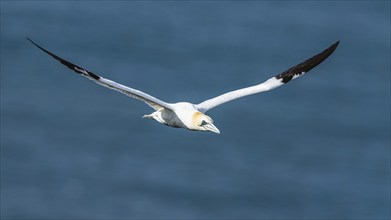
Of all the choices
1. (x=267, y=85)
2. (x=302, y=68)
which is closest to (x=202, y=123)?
(x=267, y=85)

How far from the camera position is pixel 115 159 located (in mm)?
43875

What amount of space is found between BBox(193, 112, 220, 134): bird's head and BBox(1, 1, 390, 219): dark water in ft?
41.7

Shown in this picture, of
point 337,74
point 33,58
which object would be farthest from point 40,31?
point 337,74

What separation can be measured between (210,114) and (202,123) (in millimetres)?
14724

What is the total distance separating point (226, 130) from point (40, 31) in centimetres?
1078

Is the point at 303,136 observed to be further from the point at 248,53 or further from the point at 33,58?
the point at 33,58

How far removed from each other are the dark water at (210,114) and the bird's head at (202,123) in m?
12.7

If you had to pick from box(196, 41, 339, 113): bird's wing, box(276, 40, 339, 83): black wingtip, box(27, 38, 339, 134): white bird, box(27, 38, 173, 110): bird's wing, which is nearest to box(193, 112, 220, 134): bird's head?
box(27, 38, 339, 134): white bird

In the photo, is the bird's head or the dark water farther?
the dark water

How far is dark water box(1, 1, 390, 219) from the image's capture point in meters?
42.2

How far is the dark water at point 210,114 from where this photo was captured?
139ft

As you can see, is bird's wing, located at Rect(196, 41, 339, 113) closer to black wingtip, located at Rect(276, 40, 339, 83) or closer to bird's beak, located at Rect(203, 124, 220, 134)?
black wingtip, located at Rect(276, 40, 339, 83)

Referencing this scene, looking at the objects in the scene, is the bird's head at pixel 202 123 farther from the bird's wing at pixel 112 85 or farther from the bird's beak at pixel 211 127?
the bird's wing at pixel 112 85

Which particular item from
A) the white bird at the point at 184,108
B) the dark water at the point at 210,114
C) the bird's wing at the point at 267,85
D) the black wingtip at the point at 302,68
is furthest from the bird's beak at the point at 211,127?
the dark water at the point at 210,114
